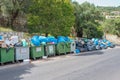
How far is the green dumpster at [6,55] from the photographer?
67.5 feet

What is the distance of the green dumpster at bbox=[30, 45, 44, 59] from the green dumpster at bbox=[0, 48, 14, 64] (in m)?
3.24

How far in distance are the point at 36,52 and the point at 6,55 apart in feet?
15.4

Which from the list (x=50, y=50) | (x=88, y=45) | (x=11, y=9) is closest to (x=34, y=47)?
(x=50, y=50)

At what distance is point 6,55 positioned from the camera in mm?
21016

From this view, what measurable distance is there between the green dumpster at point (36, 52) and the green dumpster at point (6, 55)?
3243 millimetres

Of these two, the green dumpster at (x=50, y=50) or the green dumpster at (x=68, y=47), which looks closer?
the green dumpster at (x=50, y=50)

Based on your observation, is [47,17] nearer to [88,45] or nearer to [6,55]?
[88,45]

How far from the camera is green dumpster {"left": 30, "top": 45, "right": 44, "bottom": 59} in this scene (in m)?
24.8

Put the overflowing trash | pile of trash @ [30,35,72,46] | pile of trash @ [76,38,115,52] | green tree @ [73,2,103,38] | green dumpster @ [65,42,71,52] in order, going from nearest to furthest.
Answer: the overflowing trash, pile of trash @ [30,35,72,46], green dumpster @ [65,42,71,52], pile of trash @ [76,38,115,52], green tree @ [73,2,103,38]

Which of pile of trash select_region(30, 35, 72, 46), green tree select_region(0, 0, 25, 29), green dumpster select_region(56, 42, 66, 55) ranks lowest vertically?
green dumpster select_region(56, 42, 66, 55)

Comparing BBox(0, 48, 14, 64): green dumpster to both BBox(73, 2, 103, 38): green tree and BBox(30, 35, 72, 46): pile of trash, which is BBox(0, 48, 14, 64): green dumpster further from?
BBox(73, 2, 103, 38): green tree

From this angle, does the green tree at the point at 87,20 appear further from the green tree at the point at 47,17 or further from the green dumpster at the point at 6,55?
the green dumpster at the point at 6,55

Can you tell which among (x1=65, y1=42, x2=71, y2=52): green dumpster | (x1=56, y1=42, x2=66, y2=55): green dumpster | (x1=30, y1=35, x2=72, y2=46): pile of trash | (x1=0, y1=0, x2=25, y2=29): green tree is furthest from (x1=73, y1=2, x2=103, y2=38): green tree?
(x1=30, y1=35, x2=72, y2=46): pile of trash

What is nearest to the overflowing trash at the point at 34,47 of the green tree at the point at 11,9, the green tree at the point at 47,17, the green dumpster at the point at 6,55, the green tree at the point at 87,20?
the green dumpster at the point at 6,55
